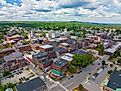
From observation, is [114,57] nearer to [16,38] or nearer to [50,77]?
[50,77]

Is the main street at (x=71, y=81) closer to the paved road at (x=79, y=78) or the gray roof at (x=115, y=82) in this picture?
the paved road at (x=79, y=78)

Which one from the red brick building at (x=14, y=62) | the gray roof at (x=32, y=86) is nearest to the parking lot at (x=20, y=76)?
the red brick building at (x=14, y=62)

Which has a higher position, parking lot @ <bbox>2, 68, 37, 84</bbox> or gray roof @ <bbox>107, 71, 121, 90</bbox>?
gray roof @ <bbox>107, 71, 121, 90</bbox>

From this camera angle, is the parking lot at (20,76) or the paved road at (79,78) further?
the parking lot at (20,76)

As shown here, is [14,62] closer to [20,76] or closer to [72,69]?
[20,76]

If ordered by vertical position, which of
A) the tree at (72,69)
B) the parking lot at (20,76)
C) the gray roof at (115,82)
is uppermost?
the gray roof at (115,82)

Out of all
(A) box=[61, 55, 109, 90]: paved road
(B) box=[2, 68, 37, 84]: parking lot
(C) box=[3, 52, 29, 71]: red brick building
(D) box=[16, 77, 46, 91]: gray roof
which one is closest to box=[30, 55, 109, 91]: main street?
(A) box=[61, 55, 109, 90]: paved road

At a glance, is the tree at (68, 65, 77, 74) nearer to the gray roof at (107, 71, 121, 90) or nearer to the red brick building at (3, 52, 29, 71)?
the gray roof at (107, 71, 121, 90)

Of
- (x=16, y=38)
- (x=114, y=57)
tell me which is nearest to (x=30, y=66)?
(x=114, y=57)

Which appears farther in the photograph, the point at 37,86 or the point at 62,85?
the point at 62,85
